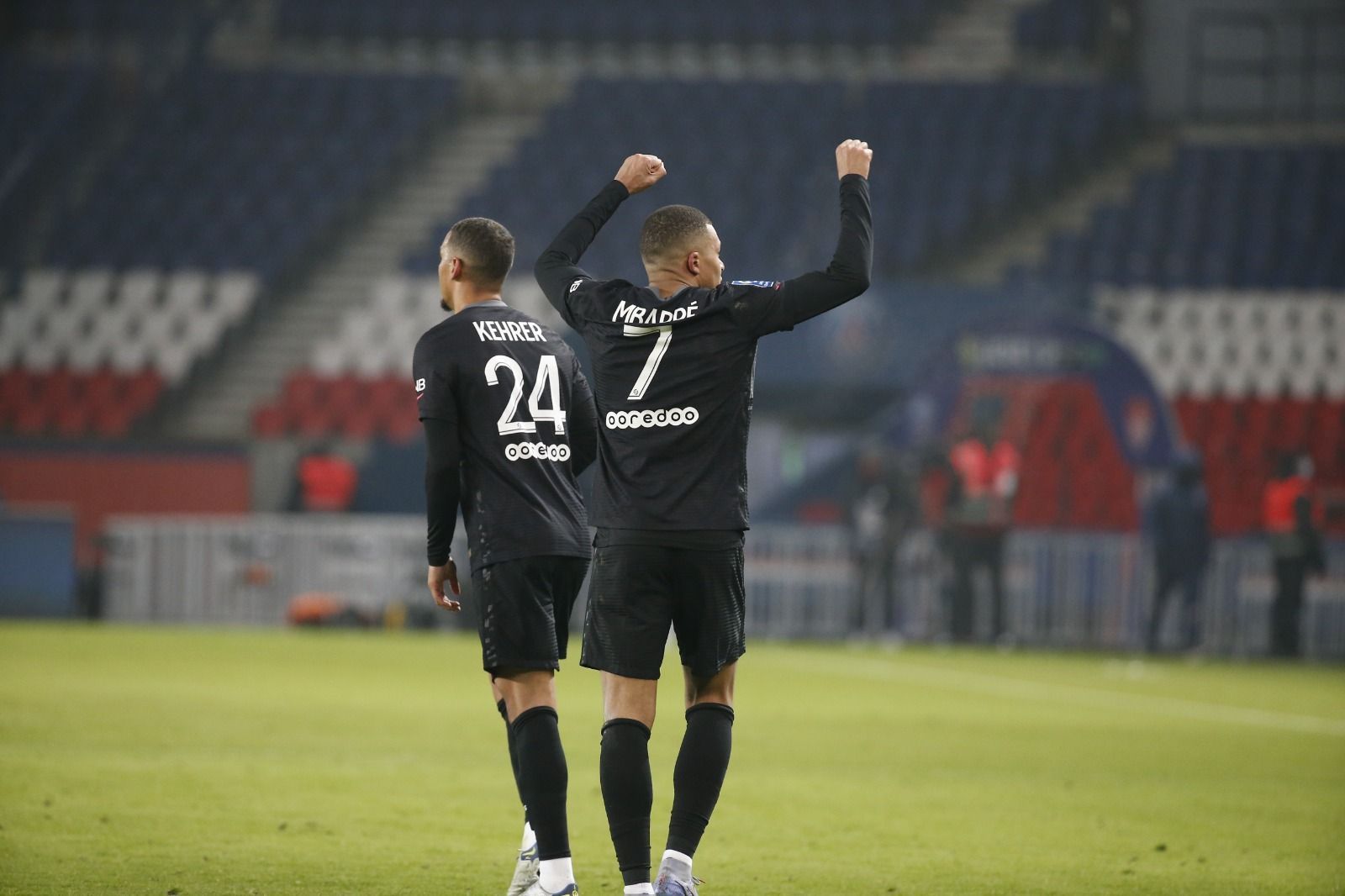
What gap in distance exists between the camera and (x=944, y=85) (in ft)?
94.9

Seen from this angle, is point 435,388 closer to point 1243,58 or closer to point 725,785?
point 725,785

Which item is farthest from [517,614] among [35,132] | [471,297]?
[35,132]

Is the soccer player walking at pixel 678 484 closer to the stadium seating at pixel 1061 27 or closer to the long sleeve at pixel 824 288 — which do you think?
the long sleeve at pixel 824 288

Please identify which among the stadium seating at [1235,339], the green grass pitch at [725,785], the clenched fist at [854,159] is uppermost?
the stadium seating at [1235,339]

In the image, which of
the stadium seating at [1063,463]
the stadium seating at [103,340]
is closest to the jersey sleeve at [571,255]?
the stadium seating at [1063,463]

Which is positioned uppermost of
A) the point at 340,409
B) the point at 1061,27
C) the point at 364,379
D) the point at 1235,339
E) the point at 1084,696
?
the point at 1061,27

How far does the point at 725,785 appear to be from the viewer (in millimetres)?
8758

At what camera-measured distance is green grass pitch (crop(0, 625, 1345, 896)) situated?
643 centimetres

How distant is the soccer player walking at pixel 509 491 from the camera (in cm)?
567

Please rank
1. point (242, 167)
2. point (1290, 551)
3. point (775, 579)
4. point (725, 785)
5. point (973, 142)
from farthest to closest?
point (973, 142)
point (242, 167)
point (775, 579)
point (1290, 551)
point (725, 785)

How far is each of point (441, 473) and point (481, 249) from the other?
0.70 meters

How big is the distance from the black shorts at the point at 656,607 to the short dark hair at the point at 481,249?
2.97ft

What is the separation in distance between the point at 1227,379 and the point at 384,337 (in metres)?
11.0

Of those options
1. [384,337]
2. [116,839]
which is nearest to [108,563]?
[384,337]
